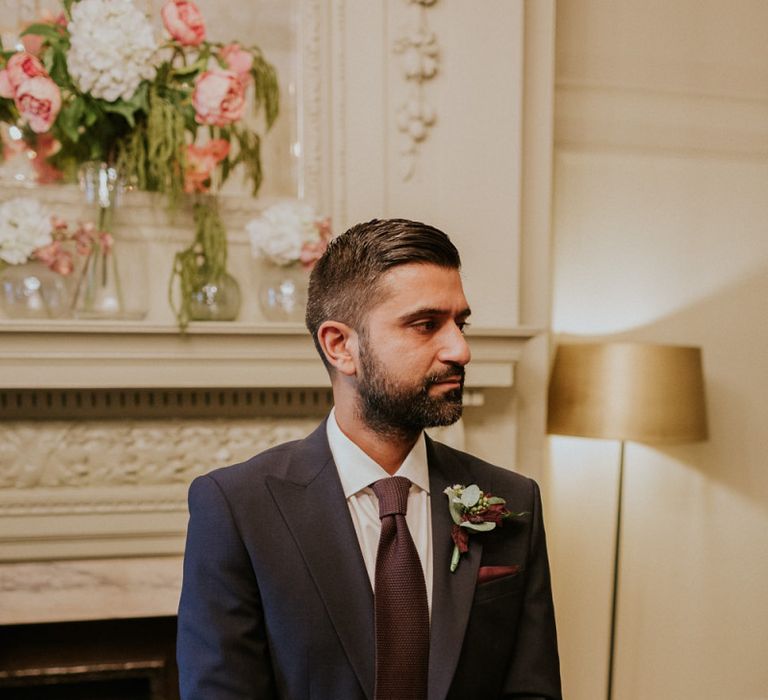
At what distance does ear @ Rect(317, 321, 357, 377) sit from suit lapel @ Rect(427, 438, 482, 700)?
0.29 meters

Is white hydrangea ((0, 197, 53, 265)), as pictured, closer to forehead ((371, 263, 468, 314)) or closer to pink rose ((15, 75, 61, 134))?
pink rose ((15, 75, 61, 134))

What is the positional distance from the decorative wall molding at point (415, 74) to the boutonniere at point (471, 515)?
142cm

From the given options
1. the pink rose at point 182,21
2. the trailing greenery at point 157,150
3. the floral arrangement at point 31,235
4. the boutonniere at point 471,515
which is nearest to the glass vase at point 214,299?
the trailing greenery at point 157,150

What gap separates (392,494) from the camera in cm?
141

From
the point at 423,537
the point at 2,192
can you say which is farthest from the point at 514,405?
the point at 2,192

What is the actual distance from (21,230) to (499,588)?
1.58m

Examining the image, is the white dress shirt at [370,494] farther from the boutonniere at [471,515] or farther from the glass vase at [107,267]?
the glass vase at [107,267]

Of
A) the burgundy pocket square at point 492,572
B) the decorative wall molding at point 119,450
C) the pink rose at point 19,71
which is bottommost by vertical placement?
the decorative wall molding at point 119,450

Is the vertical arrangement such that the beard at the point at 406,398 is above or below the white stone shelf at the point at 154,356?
above

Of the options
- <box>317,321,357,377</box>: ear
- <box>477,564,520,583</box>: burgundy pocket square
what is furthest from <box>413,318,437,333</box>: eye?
<box>477,564,520,583</box>: burgundy pocket square

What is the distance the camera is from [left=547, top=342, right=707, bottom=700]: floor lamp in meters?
2.61

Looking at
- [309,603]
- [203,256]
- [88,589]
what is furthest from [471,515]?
[88,589]

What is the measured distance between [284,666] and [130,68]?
1637 millimetres

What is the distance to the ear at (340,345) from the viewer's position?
141 cm
